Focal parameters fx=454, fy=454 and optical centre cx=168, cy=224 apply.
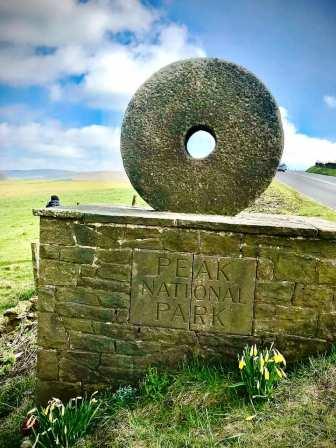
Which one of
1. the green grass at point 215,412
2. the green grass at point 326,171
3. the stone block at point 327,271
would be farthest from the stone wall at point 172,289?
the green grass at point 326,171

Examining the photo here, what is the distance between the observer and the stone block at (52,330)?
13.2ft

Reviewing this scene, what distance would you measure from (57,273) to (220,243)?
1.45m

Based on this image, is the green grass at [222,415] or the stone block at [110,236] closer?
the green grass at [222,415]

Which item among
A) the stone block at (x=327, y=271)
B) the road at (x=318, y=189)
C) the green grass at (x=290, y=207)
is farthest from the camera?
the road at (x=318, y=189)

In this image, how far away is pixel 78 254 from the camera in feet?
12.9

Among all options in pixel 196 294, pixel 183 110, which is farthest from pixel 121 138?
pixel 196 294

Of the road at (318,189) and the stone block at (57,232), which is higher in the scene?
the stone block at (57,232)

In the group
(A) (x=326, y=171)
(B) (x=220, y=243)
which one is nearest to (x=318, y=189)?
(B) (x=220, y=243)

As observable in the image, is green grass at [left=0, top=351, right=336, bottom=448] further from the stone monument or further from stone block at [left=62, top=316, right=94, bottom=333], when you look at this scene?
stone block at [left=62, top=316, right=94, bottom=333]

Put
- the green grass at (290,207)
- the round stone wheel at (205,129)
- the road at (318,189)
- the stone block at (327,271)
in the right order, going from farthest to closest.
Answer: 1. the road at (318,189)
2. the green grass at (290,207)
3. the round stone wheel at (205,129)
4. the stone block at (327,271)

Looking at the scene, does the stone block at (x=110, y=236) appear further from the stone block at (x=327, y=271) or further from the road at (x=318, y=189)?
the road at (x=318, y=189)

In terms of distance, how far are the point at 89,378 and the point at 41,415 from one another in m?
0.53

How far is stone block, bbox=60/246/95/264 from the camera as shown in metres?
3.92

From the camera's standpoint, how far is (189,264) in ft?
12.5
